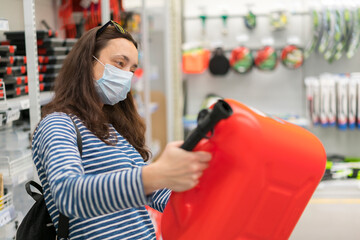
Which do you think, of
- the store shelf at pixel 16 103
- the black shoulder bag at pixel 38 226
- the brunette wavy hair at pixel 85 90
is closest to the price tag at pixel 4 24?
the store shelf at pixel 16 103

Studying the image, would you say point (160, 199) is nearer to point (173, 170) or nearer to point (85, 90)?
point (85, 90)

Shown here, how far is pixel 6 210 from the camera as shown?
6.28 feet

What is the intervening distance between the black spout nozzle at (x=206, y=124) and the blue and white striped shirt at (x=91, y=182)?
0.43 feet

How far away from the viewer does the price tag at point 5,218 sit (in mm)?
1842

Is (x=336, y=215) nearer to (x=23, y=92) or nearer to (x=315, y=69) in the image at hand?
(x=315, y=69)

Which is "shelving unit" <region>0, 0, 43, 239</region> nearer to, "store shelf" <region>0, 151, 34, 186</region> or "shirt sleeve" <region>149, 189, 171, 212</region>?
"store shelf" <region>0, 151, 34, 186</region>

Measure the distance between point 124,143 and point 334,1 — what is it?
411 cm

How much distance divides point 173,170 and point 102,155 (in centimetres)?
40

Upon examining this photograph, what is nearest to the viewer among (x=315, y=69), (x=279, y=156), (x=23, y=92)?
(x=279, y=156)

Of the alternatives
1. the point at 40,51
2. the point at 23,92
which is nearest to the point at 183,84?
the point at 40,51

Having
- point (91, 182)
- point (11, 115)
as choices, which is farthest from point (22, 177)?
point (91, 182)

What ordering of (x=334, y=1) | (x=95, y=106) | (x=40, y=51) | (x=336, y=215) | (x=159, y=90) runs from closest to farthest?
(x=95, y=106)
(x=40, y=51)
(x=336, y=215)
(x=334, y=1)
(x=159, y=90)

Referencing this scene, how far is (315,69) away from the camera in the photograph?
5258mm

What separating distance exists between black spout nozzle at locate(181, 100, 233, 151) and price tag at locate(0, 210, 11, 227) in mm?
1123
